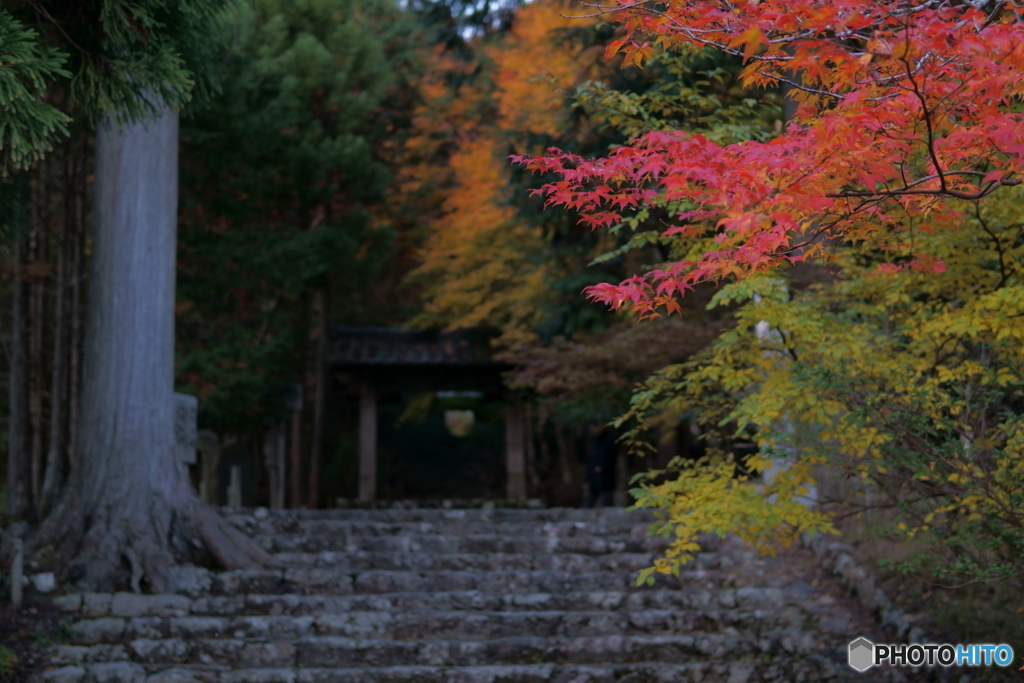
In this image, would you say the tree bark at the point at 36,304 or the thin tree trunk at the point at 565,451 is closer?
the tree bark at the point at 36,304

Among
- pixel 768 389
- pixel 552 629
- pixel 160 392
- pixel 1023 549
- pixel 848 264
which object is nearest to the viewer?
pixel 1023 549

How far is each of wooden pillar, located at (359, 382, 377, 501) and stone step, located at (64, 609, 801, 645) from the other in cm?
775

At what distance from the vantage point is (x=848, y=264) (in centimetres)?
496

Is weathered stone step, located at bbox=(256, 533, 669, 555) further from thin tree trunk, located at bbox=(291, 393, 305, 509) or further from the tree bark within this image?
thin tree trunk, located at bbox=(291, 393, 305, 509)

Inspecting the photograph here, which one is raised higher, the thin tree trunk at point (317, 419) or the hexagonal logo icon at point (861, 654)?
the thin tree trunk at point (317, 419)

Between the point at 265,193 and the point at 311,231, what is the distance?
151 cm

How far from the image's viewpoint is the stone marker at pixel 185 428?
7.38m

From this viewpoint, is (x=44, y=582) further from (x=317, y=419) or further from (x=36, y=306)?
(x=317, y=419)

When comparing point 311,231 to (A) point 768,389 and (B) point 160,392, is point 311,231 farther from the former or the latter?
(A) point 768,389

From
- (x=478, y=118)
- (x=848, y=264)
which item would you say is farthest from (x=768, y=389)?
(x=478, y=118)

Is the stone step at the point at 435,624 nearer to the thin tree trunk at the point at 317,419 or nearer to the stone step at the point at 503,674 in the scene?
the stone step at the point at 503,674

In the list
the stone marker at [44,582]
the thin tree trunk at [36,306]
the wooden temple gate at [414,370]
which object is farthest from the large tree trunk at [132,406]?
the wooden temple gate at [414,370]

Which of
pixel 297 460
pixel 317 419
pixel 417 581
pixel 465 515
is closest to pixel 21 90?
pixel 417 581

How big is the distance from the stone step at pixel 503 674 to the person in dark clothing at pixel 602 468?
6.35m
